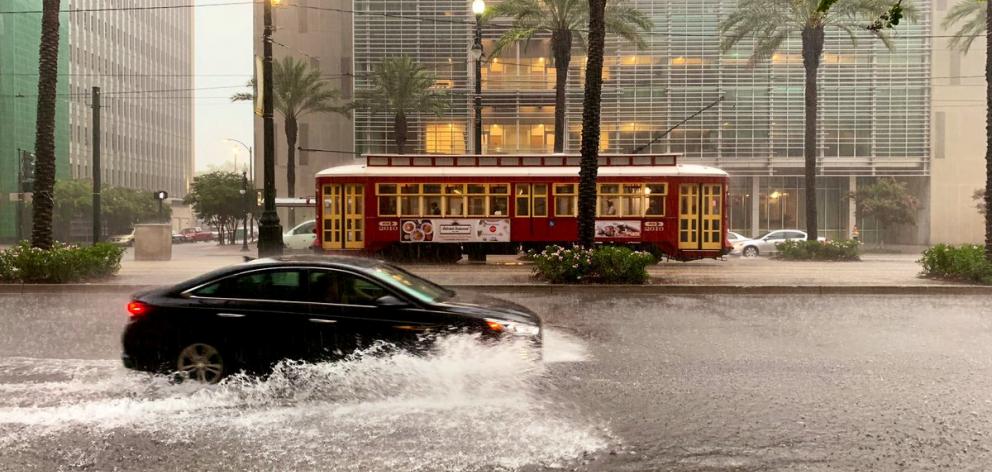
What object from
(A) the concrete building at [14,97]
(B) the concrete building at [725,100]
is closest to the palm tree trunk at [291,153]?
(B) the concrete building at [725,100]

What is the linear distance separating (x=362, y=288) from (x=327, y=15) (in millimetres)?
54120

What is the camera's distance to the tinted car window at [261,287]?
279 inches

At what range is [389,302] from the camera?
7.01m

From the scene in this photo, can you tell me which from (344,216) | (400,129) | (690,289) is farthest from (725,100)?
(690,289)

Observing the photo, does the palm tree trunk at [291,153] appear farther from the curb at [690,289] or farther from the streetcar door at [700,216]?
the curb at [690,289]

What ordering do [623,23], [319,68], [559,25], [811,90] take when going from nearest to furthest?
[811,90] < [559,25] < [623,23] < [319,68]

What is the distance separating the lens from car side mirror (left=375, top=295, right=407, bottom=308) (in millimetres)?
7000

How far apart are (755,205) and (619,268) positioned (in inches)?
1461

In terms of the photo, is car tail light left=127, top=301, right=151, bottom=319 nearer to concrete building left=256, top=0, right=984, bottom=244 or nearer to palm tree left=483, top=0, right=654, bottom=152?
palm tree left=483, top=0, right=654, bottom=152

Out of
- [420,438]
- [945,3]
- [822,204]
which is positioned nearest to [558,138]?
[822,204]

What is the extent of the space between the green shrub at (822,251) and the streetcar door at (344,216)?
16.4 m

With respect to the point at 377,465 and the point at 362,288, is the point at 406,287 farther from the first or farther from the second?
the point at 377,465

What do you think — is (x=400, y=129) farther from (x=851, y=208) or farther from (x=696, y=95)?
(x=851, y=208)

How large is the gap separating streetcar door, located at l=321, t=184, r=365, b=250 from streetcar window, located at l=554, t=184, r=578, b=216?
20.4 feet
